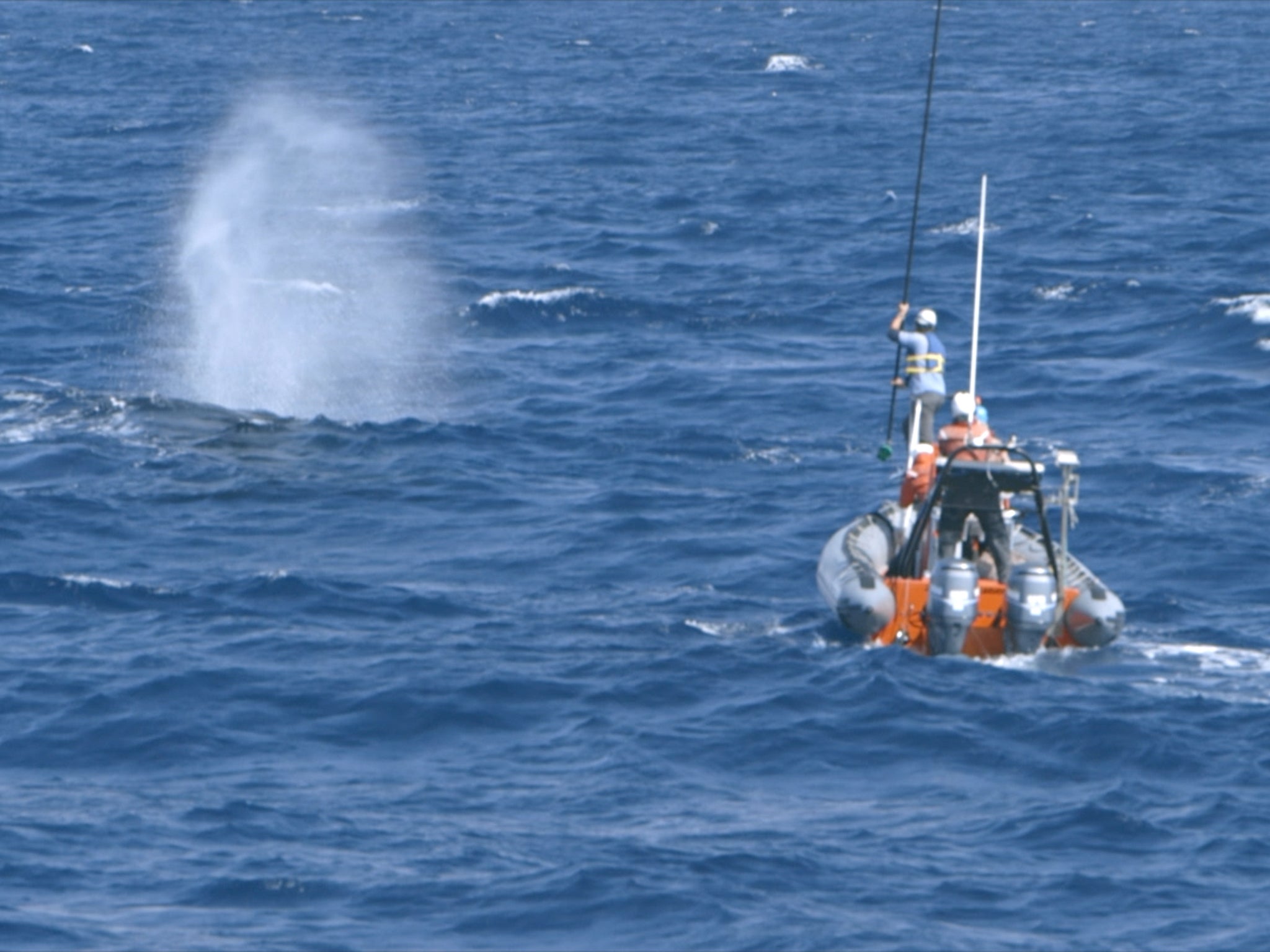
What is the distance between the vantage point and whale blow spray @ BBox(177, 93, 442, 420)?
45031 millimetres

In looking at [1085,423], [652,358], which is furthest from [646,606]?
[652,358]

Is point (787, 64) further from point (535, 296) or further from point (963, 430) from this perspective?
point (963, 430)

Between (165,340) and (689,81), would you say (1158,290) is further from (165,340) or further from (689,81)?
(689,81)

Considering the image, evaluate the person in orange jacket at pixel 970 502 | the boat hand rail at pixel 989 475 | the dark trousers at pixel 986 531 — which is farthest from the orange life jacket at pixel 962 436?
the dark trousers at pixel 986 531

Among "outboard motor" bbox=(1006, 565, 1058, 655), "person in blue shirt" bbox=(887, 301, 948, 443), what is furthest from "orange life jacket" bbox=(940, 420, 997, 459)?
"person in blue shirt" bbox=(887, 301, 948, 443)

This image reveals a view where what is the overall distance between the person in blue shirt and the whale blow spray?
13.1m

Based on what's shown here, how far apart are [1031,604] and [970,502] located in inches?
58.6

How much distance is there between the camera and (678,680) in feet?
91.0

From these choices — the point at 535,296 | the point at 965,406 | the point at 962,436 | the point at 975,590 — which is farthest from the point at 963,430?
the point at 535,296

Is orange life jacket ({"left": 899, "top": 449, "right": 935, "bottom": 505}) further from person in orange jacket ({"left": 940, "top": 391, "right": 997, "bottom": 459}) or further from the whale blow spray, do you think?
the whale blow spray

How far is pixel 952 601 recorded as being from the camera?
27609 millimetres

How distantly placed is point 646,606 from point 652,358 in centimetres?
1620

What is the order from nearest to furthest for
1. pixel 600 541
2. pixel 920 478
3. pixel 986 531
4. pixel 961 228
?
pixel 986 531 < pixel 920 478 < pixel 600 541 < pixel 961 228

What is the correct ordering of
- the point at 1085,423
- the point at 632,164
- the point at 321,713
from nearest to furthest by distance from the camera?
1. the point at 321,713
2. the point at 1085,423
3. the point at 632,164
